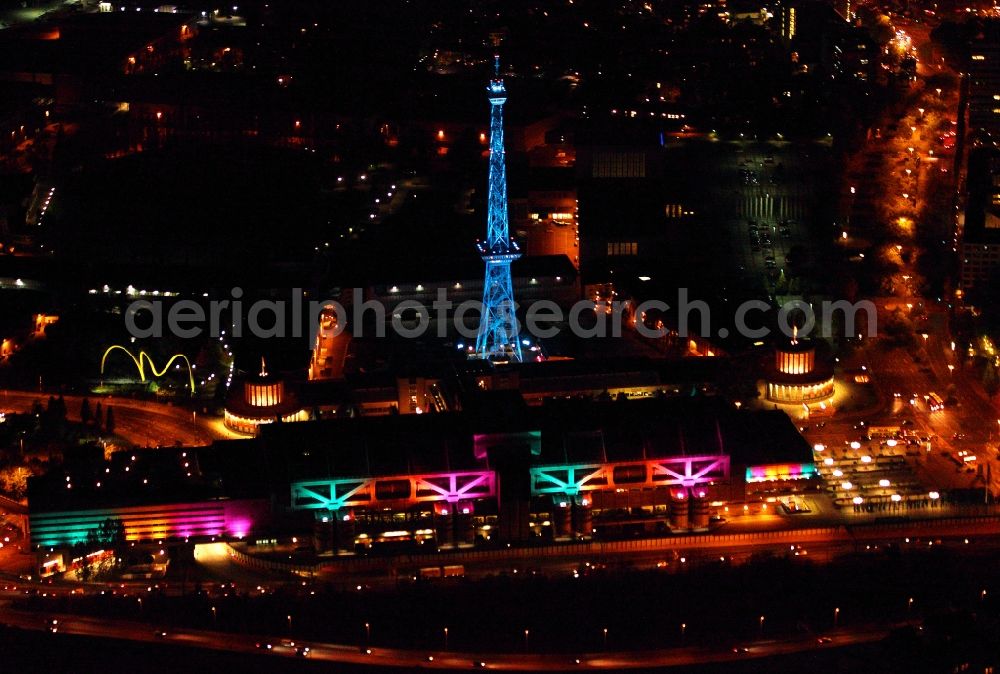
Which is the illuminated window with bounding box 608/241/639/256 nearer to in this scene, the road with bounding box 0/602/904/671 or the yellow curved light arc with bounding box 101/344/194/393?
the yellow curved light arc with bounding box 101/344/194/393

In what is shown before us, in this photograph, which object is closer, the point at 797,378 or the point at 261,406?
the point at 261,406

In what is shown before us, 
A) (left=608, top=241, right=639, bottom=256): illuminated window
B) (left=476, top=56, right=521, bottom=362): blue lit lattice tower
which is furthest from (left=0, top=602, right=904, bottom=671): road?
(left=608, top=241, right=639, bottom=256): illuminated window

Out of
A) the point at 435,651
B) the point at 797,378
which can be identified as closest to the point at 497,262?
the point at 797,378

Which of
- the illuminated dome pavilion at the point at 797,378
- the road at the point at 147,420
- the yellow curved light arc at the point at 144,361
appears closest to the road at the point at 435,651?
the road at the point at 147,420

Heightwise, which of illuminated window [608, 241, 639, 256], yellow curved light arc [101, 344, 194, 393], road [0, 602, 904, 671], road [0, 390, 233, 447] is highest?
illuminated window [608, 241, 639, 256]

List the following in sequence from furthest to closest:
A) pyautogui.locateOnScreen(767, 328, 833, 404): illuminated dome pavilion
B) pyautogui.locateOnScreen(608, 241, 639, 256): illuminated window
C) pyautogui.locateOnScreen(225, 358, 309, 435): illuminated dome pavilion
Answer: pyautogui.locateOnScreen(608, 241, 639, 256): illuminated window, pyautogui.locateOnScreen(767, 328, 833, 404): illuminated dome pavilion, pyautogui.locateOnScreen(225, 358, 309, 435): illuminated dome pavilion

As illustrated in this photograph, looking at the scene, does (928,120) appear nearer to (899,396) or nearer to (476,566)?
(899,396)

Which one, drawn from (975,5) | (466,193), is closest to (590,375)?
(466,193)

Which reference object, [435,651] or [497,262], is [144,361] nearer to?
[497,262]

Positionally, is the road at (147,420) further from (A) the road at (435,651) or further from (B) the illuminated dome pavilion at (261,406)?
(A) the road at (435,651)
